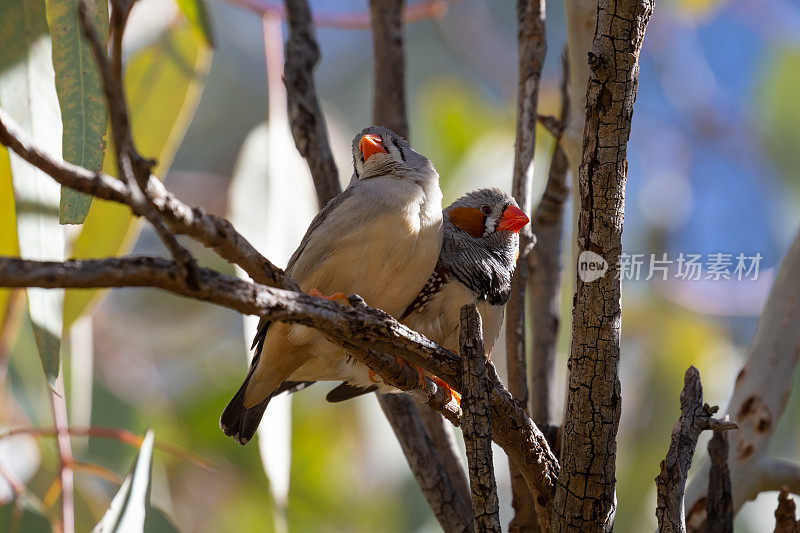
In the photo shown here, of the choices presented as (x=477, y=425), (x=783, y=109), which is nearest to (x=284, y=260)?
(x=477, y=425)

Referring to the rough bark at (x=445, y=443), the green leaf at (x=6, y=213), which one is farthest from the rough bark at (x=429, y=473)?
the green leaf at (x=6, y=213)

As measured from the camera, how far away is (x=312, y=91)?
9.70ft

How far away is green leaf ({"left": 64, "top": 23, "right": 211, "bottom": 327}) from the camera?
3240mm

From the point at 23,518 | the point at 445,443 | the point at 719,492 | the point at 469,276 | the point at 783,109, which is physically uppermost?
the point at 783,109

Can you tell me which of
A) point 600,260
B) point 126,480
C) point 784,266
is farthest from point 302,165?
point 600,260

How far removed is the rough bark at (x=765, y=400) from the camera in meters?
2.58

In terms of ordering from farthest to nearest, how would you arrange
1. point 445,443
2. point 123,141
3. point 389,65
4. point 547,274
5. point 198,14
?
point 389,65 → point 198,14 → point 547,274 → point 445,443 → point 123,141

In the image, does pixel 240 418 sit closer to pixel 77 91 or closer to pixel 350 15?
pixel 77 91

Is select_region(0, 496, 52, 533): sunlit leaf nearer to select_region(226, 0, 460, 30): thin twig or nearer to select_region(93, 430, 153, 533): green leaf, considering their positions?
select_region(93, 430, 153, 533): green leaf

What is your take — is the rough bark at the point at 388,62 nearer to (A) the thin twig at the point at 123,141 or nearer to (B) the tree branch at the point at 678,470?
(B) the tree branch at the point at 678,470

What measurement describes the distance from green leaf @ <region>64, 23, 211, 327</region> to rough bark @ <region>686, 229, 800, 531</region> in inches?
88.7

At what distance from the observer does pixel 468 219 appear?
2.88 meters

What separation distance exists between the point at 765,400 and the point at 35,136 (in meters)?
2.33

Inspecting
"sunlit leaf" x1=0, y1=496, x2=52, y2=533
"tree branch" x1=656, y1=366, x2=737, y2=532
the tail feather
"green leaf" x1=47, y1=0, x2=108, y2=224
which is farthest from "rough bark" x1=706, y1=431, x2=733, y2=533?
"sunlit leaf" x1=0, y1=496, x2=52, y2=533
